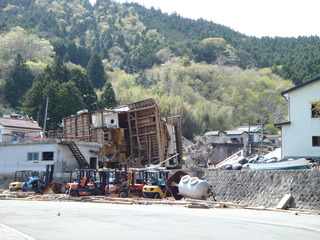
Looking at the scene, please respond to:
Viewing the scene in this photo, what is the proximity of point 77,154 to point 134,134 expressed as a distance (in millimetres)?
9285

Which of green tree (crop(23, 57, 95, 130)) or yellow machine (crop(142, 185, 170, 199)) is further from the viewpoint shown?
green tree (crop(23, 57, 95, 130))

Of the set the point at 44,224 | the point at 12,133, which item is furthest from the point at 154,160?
the point at 44,224

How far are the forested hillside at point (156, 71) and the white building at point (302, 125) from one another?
35.4m

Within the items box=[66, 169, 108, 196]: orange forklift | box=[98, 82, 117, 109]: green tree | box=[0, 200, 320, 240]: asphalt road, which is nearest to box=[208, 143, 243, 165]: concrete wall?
box=[98, 82, 117, 109]: green tree

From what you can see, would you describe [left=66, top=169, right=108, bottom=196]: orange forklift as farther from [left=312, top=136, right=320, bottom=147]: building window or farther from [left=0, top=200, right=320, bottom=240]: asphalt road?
[left=312, top=136, right=320, bottom=147]: building window

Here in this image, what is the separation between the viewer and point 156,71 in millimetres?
108750

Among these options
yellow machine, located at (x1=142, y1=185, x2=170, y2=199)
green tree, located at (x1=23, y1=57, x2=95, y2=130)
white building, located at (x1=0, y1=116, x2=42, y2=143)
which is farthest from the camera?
green tree, located at (x1=23, y1=57, x2=95, y2=130)

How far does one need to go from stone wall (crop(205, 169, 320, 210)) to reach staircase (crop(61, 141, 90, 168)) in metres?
16.0

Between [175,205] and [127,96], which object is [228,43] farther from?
[175,205]

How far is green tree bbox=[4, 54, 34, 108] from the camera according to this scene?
3059 inches

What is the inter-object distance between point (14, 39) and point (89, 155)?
213 ft

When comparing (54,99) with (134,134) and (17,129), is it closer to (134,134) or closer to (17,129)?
(17,129)

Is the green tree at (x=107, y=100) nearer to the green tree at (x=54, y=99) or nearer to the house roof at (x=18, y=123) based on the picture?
the green tree at (x=54, y=99)

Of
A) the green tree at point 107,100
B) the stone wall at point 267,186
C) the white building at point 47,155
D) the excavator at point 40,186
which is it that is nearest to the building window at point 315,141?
the stone wall at point 267,186
